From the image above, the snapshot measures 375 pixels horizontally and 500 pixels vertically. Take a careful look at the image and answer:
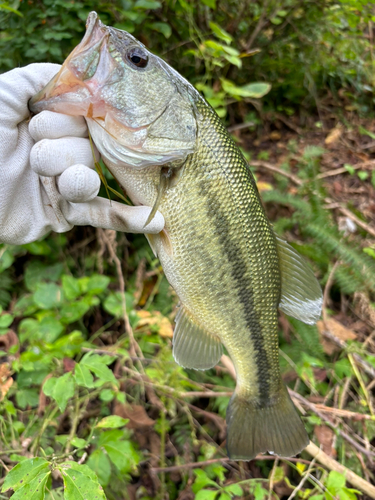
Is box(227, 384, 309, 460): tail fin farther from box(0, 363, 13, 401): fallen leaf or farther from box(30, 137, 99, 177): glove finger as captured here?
box(30, 137, 99, 177): glove finger

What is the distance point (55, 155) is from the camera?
1115 mm

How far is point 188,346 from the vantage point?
1.48 m

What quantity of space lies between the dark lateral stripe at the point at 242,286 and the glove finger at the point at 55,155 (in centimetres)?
46

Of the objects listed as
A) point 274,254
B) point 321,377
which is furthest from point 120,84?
point 321,377

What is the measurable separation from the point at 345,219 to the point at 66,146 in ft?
8.08

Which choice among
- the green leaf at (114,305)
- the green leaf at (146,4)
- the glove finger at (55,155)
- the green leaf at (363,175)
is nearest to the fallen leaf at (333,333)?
the green leaf at (114,305)

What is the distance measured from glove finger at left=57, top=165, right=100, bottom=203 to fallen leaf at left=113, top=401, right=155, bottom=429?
116 centimetres

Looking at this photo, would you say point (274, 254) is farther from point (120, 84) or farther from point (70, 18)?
point (70, 18)

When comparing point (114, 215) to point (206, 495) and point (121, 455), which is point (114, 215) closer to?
point (121, 455)

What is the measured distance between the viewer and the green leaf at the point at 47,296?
1979 millimetres

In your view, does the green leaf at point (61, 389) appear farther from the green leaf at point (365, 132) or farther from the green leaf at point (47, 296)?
the green leaf at point (365, 132)

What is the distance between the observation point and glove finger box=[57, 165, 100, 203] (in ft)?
3.63

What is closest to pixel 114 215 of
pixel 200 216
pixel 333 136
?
pixel 200 216

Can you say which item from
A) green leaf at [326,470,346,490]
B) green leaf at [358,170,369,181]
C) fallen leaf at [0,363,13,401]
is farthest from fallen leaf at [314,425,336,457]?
green leaf at [358,170,369,181]
